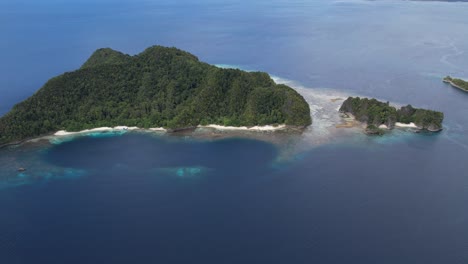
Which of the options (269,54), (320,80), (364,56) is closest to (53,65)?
(269,54)

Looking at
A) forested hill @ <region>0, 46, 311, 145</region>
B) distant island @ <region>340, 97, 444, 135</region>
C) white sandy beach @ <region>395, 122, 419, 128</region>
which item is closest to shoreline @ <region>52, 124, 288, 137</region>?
forested hill @ <region>0, 46, 311, 145</region>

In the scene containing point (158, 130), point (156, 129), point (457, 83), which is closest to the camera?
point (158, 130)

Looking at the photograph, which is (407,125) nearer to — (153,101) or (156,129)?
(156,129)

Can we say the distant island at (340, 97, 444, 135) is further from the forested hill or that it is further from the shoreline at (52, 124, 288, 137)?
the shoreline at (52, 124, 288, 137)

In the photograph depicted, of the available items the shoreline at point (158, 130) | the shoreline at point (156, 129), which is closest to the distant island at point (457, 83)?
the shoreline at point (158, 130)

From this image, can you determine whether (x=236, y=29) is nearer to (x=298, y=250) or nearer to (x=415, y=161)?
(x=415, y=161)

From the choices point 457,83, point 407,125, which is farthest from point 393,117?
point 457,83

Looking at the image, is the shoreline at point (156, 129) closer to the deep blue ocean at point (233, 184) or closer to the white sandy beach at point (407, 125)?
A: the deep blue ocean at point (233, 184)
